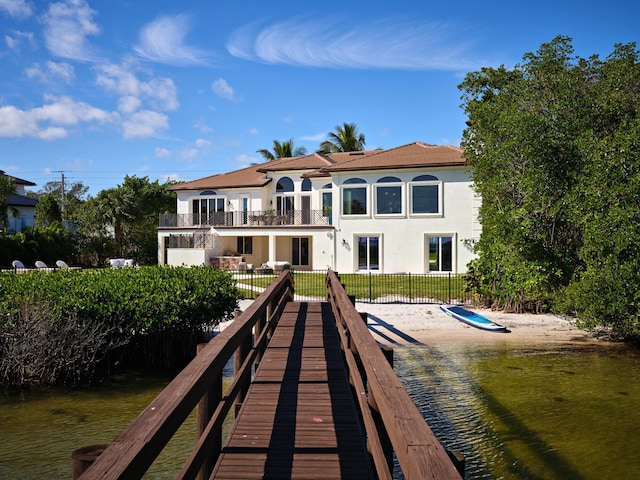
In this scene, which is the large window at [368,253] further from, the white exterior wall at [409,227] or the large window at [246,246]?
the large window at [246,246]

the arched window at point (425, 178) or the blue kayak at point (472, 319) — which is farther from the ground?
the arched window at point (425, 178)

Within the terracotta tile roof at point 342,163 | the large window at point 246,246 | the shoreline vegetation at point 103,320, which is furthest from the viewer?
the large window at point 246,246

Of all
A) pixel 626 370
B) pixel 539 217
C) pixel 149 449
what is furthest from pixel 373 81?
pixel 149 449

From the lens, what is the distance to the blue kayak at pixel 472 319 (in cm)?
1741

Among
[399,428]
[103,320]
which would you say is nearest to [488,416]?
[103,320]

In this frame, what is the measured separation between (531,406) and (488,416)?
1169mm

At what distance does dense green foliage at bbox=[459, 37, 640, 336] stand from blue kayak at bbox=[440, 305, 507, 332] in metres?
1.36

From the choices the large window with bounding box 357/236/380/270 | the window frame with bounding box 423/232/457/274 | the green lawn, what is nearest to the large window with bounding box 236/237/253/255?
the green lawn

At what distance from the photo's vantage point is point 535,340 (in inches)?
654

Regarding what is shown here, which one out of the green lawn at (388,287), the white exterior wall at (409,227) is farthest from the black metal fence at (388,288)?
the white exterior wall at (409,227)

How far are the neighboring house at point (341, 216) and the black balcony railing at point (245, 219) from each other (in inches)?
2.4

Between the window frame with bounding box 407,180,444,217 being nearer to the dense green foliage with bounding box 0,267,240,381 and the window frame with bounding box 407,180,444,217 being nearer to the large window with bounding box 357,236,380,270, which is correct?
the large window with bounding box 357,236,380,270

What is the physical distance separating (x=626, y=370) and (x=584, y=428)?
4.79m

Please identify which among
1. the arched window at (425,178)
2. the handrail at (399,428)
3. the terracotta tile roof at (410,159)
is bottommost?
the handrail at (399,428)
